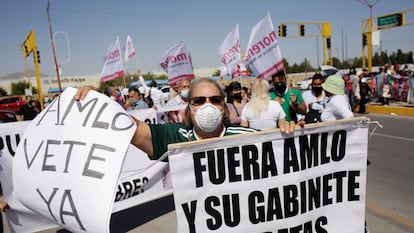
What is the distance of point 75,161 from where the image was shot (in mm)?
1843

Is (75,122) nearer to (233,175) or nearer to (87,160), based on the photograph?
(87,160)

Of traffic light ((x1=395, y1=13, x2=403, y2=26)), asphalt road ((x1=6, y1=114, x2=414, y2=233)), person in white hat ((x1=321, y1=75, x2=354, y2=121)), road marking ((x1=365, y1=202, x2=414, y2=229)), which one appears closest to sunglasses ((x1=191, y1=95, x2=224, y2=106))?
asphalt road ((x1=6, y1=114, x2=414, y2=233))

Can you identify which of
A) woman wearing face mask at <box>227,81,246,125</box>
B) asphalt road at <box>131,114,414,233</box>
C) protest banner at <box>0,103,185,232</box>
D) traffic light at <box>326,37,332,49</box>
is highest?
traffic light at <box>326,37,332,49</box>

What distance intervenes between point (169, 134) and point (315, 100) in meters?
4.30

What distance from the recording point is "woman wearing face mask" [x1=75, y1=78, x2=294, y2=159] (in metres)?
2.13

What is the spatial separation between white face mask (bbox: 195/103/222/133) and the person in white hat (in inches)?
126

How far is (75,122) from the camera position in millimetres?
1966

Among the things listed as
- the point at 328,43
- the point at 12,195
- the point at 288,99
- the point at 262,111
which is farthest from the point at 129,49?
the point at 328,43

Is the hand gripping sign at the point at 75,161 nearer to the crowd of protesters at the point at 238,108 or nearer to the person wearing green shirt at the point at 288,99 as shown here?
the crowd of protesters at the point at 238,108

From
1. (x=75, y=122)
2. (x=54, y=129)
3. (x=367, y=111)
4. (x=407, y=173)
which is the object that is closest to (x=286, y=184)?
(x=75, y=122)

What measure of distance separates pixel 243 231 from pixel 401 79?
15.9 metres

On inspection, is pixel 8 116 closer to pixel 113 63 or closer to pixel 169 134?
pixel 113 63

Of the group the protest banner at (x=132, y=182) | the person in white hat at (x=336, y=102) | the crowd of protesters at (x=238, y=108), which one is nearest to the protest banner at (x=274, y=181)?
the crowd of protesters at (x=238, y=108)

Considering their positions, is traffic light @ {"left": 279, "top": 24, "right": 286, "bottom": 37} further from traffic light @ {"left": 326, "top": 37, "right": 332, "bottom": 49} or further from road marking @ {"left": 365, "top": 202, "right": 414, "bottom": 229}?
road marking @ {"left": 365, "top": 202, "right": 414, "bottom": 229}
